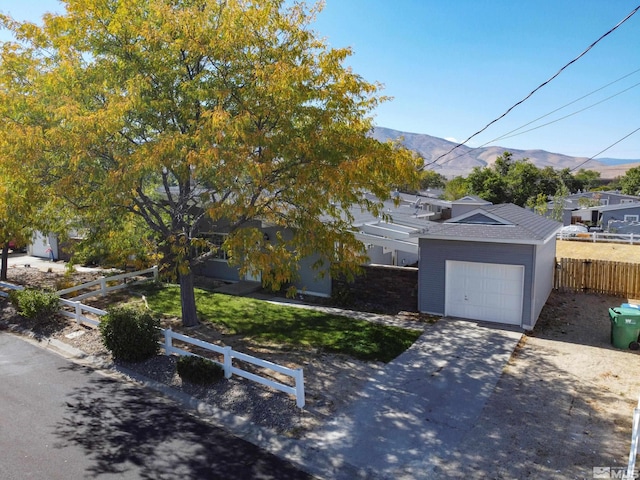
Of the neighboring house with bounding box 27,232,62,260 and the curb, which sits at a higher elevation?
the neighboring house with bounding box 27,232,62,260

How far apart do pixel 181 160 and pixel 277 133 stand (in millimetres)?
2447

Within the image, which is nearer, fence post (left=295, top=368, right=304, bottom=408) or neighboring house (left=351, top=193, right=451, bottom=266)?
fence post (left=295, top=368, right=304, bottom=408)

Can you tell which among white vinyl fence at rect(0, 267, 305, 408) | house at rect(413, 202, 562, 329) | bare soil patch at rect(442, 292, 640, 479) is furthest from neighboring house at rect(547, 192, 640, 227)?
white vinyl fence at rect(0, 267, 305, 408)

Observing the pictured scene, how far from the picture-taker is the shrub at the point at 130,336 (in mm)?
11148

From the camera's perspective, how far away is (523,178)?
6034cm

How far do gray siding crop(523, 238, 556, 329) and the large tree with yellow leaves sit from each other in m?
6.19

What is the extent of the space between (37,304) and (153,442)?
9343 mm

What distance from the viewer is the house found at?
13.8 meters

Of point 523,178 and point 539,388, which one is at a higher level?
point 523,178

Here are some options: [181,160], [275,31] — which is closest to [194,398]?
[181,160]

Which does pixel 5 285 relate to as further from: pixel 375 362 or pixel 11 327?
pixel 375 362

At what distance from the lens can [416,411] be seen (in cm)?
882

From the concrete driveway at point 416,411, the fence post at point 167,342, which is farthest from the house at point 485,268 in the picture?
the fence post at point 167,342

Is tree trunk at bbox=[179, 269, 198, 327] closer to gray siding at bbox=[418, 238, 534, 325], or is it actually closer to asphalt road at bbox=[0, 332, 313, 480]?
asphalt road at bbox=[0, 332, 313, 480]
